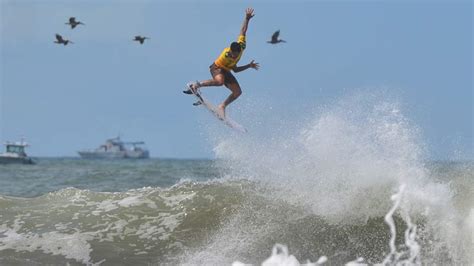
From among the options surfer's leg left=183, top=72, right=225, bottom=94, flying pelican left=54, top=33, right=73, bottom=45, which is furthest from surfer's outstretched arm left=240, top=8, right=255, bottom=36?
flying pelican left=54, top=33, right=73, bottom=45

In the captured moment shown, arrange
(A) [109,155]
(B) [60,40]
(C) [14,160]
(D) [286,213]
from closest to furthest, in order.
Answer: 1. (D) [286,213]
2. (B) [60,40]
3. (C) [14,160]
4. (A) [109,155]

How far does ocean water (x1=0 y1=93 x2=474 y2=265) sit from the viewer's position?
1005 centimetres

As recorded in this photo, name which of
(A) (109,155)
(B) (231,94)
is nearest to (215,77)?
(B) (231,94)

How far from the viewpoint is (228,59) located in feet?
40.0

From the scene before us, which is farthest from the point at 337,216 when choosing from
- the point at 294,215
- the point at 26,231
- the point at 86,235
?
the point at 26,231

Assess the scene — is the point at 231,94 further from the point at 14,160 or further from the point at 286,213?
the point at 14,160

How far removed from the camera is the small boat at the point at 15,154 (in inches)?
2141

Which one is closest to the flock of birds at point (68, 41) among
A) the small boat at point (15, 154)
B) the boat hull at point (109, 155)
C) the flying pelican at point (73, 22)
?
the flying pelican at point (73, 22)

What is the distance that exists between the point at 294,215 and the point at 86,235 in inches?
143

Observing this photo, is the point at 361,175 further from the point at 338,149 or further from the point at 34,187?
the point at 34,187

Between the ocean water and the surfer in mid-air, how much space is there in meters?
1.72

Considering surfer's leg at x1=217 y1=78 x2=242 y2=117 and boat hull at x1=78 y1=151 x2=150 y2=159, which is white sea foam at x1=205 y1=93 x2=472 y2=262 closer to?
surfer's leg at x1=217 y1=78 x2=242 y2=117

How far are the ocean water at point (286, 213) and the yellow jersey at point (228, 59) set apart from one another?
216 cm

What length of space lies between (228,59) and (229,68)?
217 mm
